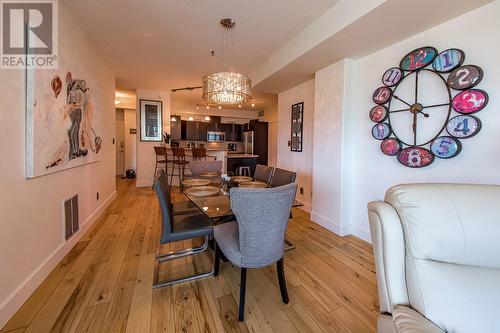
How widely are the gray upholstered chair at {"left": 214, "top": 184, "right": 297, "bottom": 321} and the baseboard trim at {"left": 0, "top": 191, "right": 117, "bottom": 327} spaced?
138 cm

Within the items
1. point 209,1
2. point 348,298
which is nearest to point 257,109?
point 209,1

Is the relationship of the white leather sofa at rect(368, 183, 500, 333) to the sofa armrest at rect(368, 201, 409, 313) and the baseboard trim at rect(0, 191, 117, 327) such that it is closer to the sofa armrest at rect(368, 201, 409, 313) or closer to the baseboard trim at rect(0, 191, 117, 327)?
the sofa armrest at rect(368, 201, 409, 313)

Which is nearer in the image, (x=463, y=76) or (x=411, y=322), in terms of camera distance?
(x=411, y=322)

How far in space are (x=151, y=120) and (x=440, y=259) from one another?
223 inches

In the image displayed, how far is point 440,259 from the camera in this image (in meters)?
0.82

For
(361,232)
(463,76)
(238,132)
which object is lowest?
(361,232)

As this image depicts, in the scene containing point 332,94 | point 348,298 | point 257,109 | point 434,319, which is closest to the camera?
point 434,319

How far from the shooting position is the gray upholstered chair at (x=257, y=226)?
1.27 metres

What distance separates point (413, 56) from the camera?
2082 mm

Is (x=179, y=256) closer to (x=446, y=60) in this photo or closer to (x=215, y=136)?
(x=446, y=60)

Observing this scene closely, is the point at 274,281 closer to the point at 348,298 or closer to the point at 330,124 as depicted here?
the point at 348,298

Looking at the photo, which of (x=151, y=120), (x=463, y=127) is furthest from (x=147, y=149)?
(x=463, y=127)

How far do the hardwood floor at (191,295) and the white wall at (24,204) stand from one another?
0.13 meters

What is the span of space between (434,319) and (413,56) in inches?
89.9
